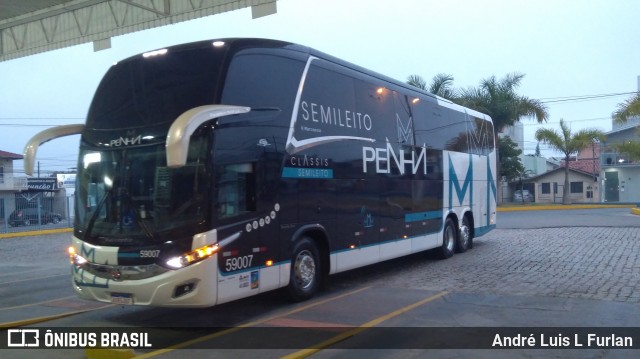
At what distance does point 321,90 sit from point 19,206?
71.9 feet

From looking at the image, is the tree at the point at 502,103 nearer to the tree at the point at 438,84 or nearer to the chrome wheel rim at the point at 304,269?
the tree at the point at 438,84

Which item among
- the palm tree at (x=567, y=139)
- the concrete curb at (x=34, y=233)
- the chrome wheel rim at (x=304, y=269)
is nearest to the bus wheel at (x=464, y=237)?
the chrome wheel rim at (x=304, y=269)

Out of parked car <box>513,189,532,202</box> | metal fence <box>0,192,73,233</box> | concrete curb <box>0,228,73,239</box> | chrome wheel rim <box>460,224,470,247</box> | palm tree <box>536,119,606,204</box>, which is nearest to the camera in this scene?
chrome wheel rim <box>460,224,470,247</box>

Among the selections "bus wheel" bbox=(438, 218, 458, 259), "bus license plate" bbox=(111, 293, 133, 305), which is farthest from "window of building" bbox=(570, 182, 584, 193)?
"bus license plate" bbox=(111, 293, 133, 305)

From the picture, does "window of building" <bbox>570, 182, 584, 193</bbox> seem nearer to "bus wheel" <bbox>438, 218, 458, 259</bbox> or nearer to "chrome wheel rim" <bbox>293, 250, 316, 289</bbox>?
"bus wheel" <bbox>438, 218, 458, 259</bbox>

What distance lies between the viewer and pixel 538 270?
477 inches

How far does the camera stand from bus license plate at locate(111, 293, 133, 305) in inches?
292

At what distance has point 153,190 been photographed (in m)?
7.47

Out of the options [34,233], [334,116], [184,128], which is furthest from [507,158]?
[184,128]

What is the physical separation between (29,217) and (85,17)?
14876 millimetres

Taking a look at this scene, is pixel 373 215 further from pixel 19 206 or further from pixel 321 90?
pixel 19 206

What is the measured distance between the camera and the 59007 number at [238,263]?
24.9 feet

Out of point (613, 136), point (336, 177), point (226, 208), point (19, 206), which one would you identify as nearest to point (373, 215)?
point (336, 177)

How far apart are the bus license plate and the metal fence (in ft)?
70.9
